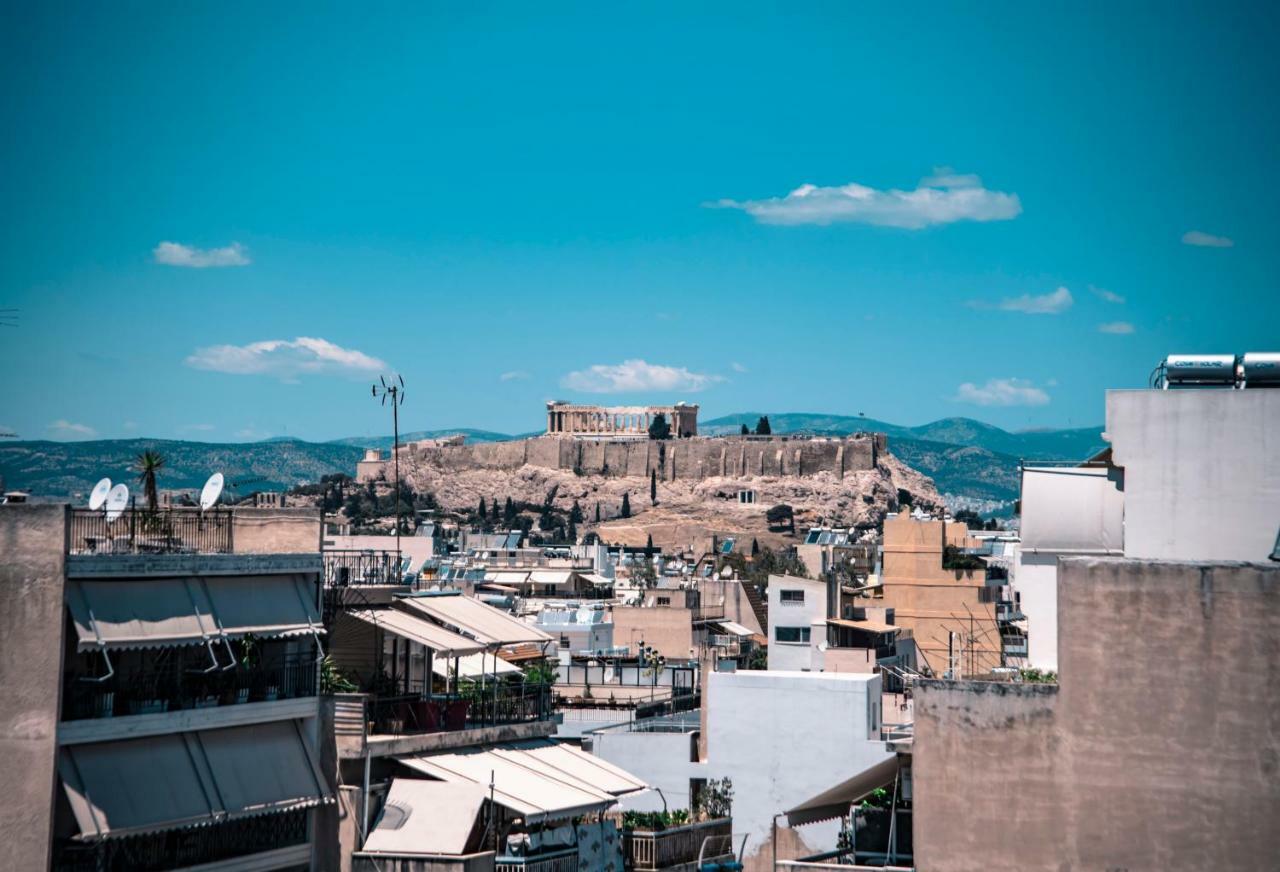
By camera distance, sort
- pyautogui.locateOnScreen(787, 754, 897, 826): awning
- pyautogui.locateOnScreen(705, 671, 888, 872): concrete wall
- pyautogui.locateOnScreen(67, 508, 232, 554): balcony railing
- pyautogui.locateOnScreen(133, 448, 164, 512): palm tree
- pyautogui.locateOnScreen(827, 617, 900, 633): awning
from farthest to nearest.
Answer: pyautogui.locateOnScreen(827, 617, 900, 633): awning → pyautogui.locateOnScreen(705, 671, 888, 872): concrete wall → pyautogui.locateOnScreen(133, 448, 164, 512): palm tree → pyautogui.locateOnScreen(787, 754, 897, 826): awning → pyautogui.locateOnScreen(67, 508, 232, 554): balcony railing

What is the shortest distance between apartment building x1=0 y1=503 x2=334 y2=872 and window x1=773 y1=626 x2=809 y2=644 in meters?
25.3

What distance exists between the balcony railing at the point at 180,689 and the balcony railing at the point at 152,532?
1.52m

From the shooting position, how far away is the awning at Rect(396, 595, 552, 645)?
73.3 ft

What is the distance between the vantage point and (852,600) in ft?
170

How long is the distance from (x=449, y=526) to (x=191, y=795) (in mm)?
151786

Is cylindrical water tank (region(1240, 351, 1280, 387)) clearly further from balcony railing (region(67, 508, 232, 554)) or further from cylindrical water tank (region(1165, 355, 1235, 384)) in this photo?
balcony railing (region(67, 508, 232, 554))

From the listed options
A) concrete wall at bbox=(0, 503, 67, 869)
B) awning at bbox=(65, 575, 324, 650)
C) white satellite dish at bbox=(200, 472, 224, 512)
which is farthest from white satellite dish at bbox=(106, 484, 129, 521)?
concrete wall at bbox=(0, 503, 67, 869)

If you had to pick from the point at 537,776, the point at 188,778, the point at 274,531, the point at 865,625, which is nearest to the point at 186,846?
the point at 188,778

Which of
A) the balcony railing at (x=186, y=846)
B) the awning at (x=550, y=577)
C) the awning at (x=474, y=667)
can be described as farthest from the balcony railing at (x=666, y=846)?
the awning at (x=550, y=577)

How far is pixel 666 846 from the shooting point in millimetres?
22609

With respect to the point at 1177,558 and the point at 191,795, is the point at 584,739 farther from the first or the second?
the point at 1177,558

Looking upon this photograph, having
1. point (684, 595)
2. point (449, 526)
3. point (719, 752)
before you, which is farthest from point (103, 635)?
point (449, 526)

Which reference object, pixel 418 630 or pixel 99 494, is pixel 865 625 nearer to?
pixel 418 630

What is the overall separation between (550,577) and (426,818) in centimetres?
5827
